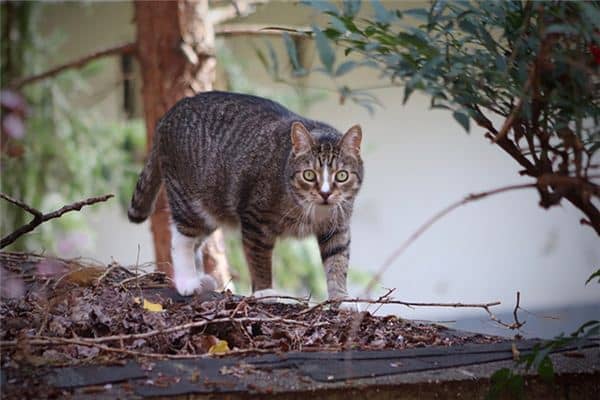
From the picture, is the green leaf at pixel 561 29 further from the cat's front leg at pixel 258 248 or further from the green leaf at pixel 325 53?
the cat's front leg at pixel 258 248

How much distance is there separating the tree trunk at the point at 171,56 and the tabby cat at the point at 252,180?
30.1 inches

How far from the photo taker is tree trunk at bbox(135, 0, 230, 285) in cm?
492

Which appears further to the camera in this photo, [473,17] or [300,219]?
[300,219]

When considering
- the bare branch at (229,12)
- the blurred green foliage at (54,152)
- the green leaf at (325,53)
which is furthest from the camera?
the blurred green foliage at (54,152)

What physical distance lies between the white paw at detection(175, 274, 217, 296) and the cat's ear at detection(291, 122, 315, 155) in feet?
2.30

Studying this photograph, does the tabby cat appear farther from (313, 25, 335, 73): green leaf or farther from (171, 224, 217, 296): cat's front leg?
(313, 25, 335, 73): green leaf

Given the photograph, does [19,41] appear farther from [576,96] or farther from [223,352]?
[576,96]

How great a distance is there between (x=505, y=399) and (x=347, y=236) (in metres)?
1.68

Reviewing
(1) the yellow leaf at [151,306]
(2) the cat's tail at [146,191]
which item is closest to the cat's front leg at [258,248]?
(2) the cat's tail at [146,191]

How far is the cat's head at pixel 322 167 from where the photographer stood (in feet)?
11.7

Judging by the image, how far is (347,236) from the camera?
12.4ft

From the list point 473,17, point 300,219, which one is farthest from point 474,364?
point 300,219

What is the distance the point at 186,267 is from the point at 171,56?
1.59 m

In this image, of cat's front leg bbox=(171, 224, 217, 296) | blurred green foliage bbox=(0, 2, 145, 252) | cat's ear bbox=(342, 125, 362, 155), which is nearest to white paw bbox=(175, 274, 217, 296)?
cat's front leg bbox=(171, 224, 217, 296)
